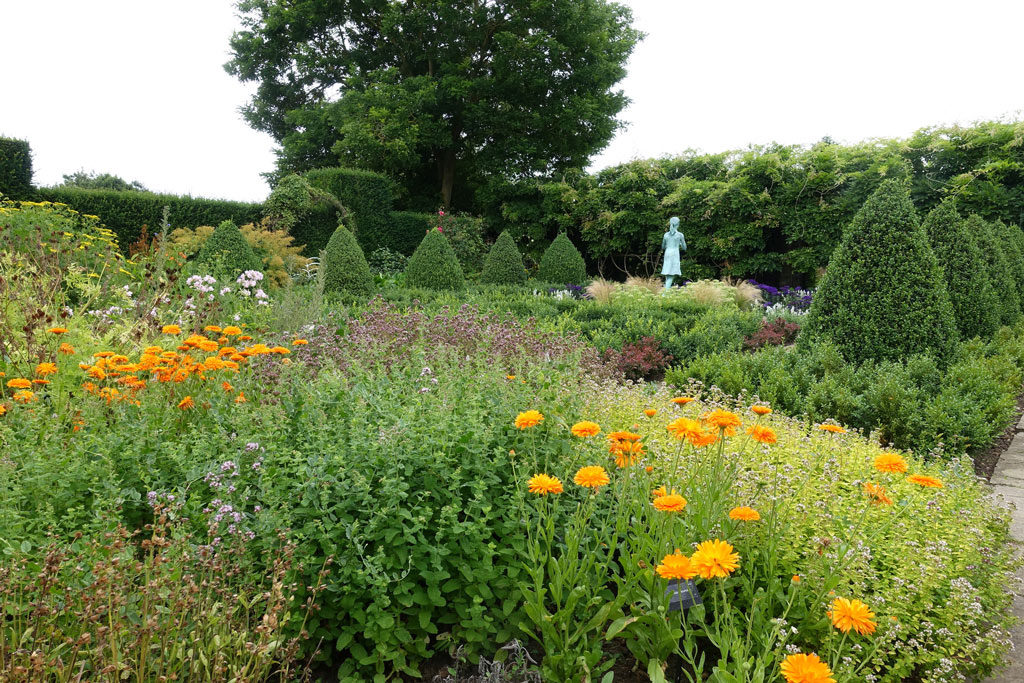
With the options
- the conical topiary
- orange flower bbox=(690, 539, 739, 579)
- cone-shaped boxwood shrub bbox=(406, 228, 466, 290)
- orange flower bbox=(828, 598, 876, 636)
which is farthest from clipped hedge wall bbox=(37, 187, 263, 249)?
orange flower bbox=(828, 598, 876, 636)

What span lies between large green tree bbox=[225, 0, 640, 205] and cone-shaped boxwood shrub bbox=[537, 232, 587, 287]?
5.25 metres

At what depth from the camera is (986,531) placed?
2.95 metres

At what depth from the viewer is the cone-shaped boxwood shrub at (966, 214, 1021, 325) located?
9.36 m

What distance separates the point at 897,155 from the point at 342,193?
42.6ft

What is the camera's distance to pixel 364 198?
1723 cm

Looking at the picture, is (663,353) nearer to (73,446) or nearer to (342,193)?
(73,446)

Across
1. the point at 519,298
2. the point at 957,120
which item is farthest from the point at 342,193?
the point at 957,120

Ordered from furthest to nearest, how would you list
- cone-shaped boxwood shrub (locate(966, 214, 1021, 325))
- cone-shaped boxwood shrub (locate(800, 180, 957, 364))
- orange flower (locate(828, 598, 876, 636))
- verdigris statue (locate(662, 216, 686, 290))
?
verdigris statue (locate(662, 216, 686, 290)), cone-shaped boxwood shrub (locate(966, 214, 1021, 325)), cone-shaped boxwood shrub (locate(800, 180, 957, 364)), orange flower (locate(828, 598, 876, 636))

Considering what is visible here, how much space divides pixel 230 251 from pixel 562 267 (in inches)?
308

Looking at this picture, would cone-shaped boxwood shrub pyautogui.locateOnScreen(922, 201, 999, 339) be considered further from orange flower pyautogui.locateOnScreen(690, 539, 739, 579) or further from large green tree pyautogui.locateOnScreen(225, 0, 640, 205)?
large green tree pyautogui.locateOnScreen(225, 0, 640, 205)

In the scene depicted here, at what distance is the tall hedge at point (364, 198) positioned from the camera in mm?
16828

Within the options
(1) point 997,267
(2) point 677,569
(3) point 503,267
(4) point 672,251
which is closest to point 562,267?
(3) point 503,267

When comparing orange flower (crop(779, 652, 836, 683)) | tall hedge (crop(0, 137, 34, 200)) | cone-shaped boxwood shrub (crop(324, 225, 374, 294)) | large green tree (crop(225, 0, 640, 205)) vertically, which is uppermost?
large green tree (crop(225, 0, 640, 205))

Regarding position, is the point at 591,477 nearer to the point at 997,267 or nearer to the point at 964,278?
the point at 964,278
